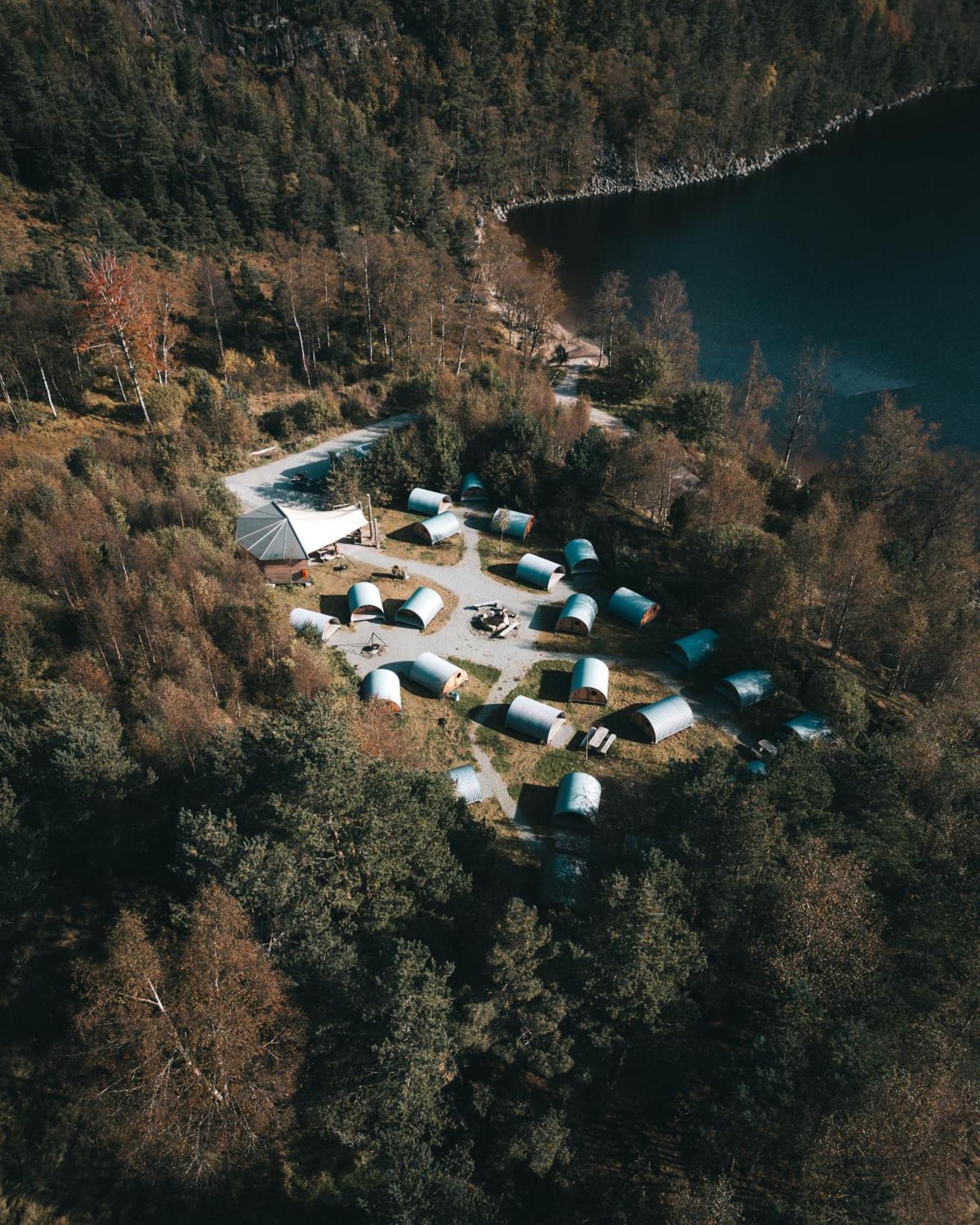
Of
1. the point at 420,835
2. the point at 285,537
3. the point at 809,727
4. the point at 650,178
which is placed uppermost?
the point at 650,178

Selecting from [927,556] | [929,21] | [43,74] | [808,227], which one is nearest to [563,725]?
[927,556]

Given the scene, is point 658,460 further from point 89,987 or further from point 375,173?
point 375,173

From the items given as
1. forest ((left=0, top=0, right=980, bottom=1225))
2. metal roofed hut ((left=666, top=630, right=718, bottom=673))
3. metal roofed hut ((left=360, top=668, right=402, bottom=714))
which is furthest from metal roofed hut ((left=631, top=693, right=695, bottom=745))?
metal roofed hut ((left=360, top=668, right=402, bottom=714))

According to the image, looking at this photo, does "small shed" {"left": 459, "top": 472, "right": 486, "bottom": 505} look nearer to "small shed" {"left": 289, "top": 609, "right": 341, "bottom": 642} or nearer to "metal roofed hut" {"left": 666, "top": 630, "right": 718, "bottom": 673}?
"small shed" {"left": 289, "top": 609, "right": 341, "bottom": 642}

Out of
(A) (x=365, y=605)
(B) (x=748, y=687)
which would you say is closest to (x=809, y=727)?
(B) (x=748, y=687)

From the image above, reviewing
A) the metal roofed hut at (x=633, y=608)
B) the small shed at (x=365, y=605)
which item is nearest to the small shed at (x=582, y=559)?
the metal roofed hut at (x=633, y=608)

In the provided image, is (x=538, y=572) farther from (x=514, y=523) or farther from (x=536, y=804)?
(x=536, y=804)
